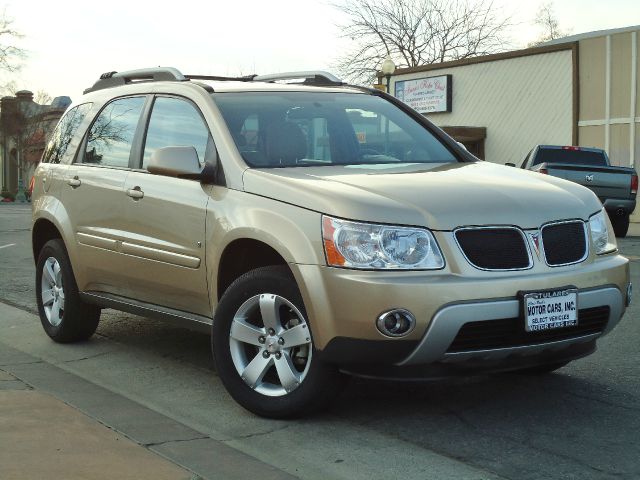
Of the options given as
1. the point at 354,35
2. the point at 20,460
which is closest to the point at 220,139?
the point at 20,460

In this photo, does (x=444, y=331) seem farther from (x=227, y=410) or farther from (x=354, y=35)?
(x=354, y=35)

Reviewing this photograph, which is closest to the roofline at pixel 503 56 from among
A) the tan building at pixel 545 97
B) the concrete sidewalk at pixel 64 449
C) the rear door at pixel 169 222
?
the tan building at pixel 545 97

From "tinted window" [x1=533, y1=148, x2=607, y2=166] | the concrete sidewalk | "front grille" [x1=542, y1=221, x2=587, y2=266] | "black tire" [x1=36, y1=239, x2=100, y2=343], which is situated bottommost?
the concrete sidewalk

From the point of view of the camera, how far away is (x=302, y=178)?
5.17 meters

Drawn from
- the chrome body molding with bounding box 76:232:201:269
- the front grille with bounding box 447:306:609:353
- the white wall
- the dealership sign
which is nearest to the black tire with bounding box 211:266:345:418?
the chrome body molding with bounding box 76:232:201:269

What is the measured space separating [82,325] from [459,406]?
2940mm

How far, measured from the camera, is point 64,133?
297 inches

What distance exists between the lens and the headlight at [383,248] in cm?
463

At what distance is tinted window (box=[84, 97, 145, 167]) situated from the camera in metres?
6.59

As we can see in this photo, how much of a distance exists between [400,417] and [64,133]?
3.68 meters

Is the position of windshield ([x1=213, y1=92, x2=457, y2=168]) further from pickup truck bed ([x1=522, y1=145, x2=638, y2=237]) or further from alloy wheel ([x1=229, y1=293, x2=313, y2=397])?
pickup truck bed ([x1=522, y1=145, x2=638, y2=237])

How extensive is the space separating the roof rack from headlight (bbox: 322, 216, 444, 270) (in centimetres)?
209

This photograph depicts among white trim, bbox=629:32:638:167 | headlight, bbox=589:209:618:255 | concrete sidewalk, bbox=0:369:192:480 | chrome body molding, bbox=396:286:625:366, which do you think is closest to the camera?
concrete sidewalk, bbox=0:369:192:480

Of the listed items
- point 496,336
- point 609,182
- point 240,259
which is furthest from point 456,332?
point 609,182
